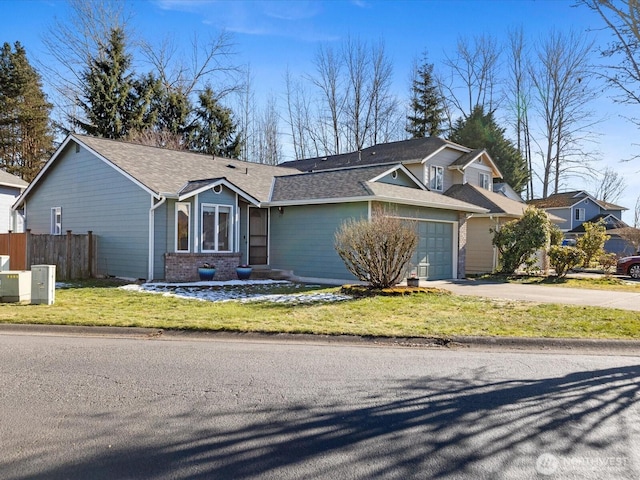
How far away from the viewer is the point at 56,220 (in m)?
21.2

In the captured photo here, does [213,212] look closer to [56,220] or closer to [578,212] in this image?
[56,220]

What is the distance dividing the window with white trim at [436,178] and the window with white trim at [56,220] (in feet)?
59.5

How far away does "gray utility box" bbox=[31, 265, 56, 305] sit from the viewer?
11.4 metres

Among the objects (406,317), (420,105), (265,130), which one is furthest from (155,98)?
(406,317)

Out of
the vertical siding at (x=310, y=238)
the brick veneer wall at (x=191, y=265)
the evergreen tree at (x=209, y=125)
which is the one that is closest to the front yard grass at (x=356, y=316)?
the brick veneer wall at (x=191, y=265)

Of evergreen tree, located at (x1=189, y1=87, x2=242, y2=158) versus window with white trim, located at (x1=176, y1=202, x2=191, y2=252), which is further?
evergreen tree, located at (x1=189, y1=87, x2=242, y2=158)

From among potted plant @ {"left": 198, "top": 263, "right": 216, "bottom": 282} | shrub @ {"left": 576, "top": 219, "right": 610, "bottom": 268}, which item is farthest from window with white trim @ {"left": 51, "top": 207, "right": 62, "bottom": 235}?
shrub @ {"left": 576, "top": 219, "right": 610, "bottom": 268}

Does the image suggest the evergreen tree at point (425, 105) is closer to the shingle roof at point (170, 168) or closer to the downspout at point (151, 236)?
the shingle roof at point (170, 168)

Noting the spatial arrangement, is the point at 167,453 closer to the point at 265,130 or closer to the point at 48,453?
the point at 48,453

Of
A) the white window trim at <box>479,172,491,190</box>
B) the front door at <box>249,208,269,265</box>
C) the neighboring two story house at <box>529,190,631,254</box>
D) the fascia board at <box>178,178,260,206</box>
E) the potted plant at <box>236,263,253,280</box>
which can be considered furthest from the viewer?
the neighboring two story house at <box>529,190,631,254</box>

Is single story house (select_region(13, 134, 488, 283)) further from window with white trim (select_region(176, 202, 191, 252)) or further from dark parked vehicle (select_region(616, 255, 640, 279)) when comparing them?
dark parked vehicle (select_region(616, 255, 640, 279))

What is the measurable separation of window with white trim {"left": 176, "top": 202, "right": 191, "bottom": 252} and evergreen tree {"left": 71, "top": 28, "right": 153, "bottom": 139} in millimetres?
21280

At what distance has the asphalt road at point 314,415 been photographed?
3742 millimetres

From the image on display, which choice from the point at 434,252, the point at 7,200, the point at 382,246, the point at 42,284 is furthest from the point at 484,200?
the point at 7,200
